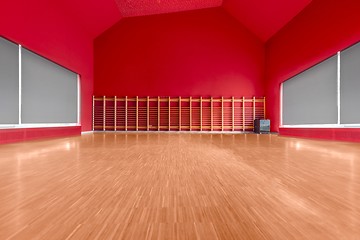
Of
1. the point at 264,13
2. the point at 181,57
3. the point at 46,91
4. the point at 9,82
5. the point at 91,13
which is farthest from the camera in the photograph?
the point at 181,57

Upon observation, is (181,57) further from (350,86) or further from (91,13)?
(350,86)

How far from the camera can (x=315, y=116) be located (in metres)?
4.23

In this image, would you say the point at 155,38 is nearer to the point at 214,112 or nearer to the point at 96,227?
the point at 214,112

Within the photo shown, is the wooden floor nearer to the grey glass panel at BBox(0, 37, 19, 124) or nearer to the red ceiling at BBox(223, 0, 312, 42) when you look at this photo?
the grey glass panel at BBox(0, 37, 19, 124)

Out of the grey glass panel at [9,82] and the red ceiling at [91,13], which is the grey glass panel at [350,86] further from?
the red ceiling at [91,13]

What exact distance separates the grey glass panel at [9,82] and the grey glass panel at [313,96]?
4958mm

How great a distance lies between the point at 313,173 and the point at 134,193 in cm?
95

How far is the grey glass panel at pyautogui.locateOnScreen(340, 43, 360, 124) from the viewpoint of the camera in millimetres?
3215

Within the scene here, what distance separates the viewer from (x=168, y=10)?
650cm

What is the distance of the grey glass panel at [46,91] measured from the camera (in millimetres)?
3629

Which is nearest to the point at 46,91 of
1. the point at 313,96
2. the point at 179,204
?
the point at 179,204

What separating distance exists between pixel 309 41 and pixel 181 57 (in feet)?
11.0

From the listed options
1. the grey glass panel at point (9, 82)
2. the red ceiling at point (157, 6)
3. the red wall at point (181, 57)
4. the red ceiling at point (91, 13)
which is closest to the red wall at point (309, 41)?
the red wall at point (181, 57)

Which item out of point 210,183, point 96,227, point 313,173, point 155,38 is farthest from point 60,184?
point 155,38
